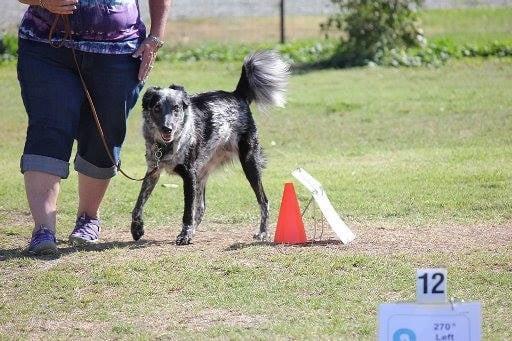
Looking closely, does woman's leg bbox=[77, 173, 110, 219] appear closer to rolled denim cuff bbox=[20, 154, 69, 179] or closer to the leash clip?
the leash clip

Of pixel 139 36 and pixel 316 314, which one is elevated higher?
pixel 139 36

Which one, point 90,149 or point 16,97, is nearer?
point 90,149

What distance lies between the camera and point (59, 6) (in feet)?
23.4

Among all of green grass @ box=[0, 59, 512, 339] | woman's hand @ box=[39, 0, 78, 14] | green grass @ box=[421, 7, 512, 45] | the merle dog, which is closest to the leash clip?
the merle dog

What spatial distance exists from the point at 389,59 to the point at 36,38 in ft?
42.3

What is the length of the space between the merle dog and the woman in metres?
0.59

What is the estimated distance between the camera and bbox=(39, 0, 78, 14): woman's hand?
7.12 metres

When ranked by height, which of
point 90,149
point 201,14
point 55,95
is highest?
point 55,95

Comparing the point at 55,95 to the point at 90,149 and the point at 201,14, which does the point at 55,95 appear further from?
the point at 201,14

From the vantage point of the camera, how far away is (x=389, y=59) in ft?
64.5

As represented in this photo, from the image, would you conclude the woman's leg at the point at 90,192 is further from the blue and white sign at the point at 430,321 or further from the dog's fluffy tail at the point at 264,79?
the blue and white sign at the point at 430,321

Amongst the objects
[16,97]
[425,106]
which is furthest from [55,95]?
[16,97]

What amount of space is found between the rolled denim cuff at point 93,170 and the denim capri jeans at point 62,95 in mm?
294

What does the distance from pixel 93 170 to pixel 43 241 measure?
726 mm
